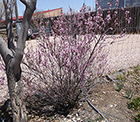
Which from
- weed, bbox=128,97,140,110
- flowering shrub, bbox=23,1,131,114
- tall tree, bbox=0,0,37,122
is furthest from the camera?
weed, bbox=128,97,140,110

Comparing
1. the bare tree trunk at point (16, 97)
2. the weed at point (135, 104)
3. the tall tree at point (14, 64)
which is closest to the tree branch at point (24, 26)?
the tall tree at point (14, 64)

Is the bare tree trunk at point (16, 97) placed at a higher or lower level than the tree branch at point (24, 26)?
lower

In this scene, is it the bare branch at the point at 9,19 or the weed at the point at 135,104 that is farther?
the weed at the point at 135,104

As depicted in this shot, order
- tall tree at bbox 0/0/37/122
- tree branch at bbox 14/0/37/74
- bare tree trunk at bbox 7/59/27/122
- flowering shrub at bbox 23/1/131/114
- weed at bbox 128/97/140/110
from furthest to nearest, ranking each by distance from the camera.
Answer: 1. weed at bbox 128/97/140/110
2. flowering shrub at bbox 23/1/131/114
3. bare tree trunk at bbox 7/59/27/122
4. tall tree at bbox 0/0/37/122
5. tree branch at bbox 14/0/37/74

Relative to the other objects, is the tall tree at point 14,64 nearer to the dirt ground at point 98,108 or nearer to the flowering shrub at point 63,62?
the flowering shrub at point 63,62

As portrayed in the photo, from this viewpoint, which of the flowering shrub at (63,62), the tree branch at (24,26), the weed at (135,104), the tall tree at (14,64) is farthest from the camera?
the weed at (135,104)

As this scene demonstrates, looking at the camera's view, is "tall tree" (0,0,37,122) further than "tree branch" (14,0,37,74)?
Yes

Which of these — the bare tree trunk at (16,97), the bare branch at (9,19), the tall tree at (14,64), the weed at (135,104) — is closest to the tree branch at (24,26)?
the tall tree at (14,64)

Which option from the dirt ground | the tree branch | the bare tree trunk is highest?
the tree branch

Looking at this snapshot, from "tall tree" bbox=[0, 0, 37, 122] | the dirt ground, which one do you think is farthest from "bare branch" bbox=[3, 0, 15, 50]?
the dirt ground

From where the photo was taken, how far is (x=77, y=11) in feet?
9.73

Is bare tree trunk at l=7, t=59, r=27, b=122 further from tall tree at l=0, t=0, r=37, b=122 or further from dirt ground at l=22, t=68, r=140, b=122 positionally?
dirt ground at l=22, t=68, r=140, b=122

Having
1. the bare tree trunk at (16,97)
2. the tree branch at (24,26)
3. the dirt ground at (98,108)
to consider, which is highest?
the tree branch at (24,26)

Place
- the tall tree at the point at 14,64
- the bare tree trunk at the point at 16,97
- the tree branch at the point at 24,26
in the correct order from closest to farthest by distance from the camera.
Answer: the tree branch at the point at 24,26 < the tall tree at the point at 14,64 < the bare tree trunk at the point at 16,97
